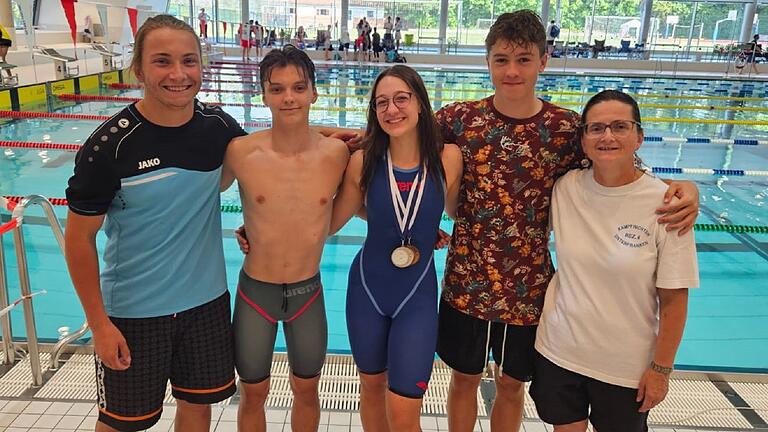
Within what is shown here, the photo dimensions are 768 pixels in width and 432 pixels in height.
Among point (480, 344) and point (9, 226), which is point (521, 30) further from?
point (9, 226)

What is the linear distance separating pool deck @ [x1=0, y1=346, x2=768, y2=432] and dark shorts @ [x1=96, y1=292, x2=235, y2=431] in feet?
1.87

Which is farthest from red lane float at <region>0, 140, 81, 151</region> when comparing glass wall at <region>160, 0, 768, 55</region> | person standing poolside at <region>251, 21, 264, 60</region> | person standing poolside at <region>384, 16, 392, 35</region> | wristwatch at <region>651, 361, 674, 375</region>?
glass wall at <region>160, 0, 768, 55</region>

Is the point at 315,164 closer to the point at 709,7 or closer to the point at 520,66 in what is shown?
the point at 520,66

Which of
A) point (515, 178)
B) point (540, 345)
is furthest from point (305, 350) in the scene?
point (515, 178)

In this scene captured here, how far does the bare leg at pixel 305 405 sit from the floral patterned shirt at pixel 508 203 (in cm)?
61

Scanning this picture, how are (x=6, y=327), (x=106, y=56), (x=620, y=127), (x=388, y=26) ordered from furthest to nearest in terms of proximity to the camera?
(x=388, y=26), (x=106, y=56), (x=6, y=327), (x=620, y=127)

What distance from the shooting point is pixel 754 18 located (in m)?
24.3

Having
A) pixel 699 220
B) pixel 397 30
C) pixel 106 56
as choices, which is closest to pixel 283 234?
pixel 699 220

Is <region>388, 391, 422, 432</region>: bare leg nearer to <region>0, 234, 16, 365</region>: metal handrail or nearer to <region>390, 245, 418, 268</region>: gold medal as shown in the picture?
<region>390, 245, 418, 268</region>: gold medal

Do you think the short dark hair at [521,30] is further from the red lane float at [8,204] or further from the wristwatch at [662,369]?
the red lane float at [8,204]

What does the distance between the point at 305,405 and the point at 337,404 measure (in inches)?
20.2

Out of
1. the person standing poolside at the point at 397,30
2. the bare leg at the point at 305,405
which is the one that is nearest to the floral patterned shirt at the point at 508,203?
the bare leg at the point at 305,405

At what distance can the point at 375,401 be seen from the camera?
1.96 m

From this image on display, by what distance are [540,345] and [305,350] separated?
79 centimetres
